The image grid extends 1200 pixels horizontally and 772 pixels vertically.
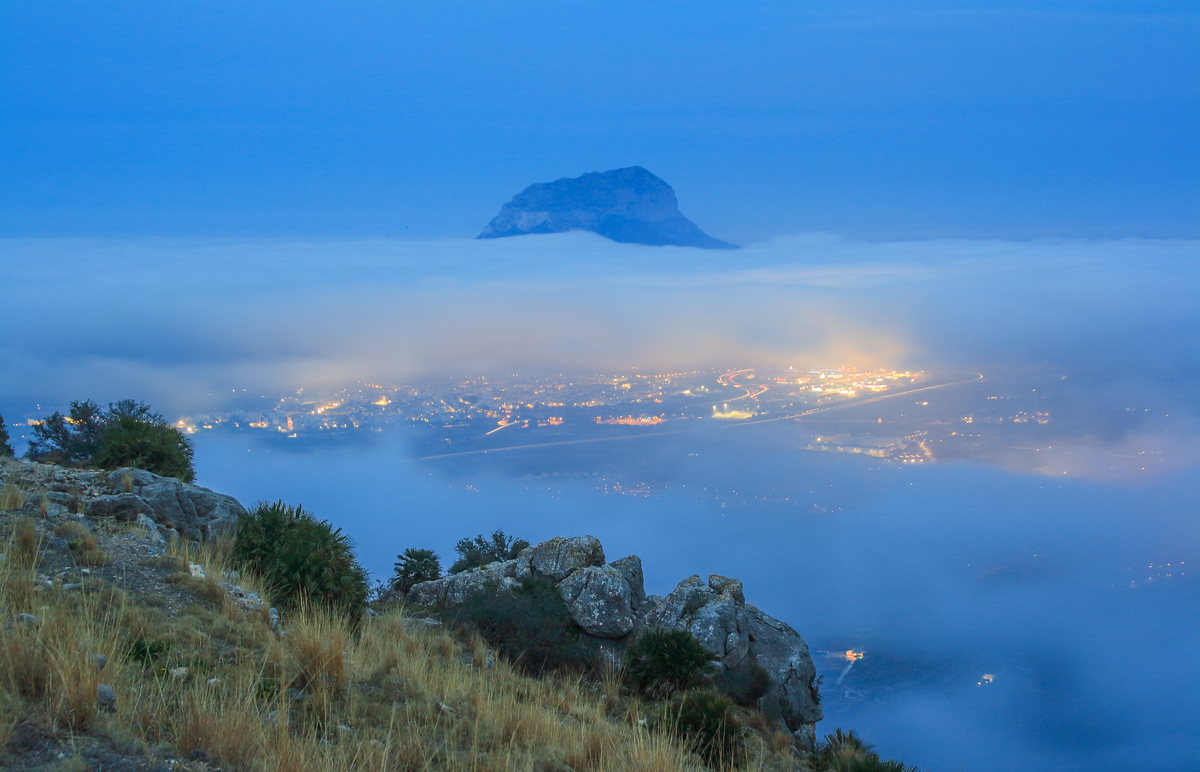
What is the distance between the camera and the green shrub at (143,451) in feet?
50.5

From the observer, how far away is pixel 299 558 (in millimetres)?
10234

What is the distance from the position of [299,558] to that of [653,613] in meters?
9.47

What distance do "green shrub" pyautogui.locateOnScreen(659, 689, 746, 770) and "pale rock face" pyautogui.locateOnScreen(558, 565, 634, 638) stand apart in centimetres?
702

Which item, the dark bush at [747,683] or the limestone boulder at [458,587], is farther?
the limestone boulder at [458,587]

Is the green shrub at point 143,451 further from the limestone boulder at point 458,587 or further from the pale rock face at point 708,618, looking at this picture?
the pale rock face at point 708,618

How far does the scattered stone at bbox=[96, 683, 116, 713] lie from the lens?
427cm

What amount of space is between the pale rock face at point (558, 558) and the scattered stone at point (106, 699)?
12.9 m

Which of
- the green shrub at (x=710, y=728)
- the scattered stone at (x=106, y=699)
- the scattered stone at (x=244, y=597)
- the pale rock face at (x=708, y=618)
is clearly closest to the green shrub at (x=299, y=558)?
the scattered stone at (x=244, y=597)

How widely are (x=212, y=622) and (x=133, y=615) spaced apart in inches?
38.0

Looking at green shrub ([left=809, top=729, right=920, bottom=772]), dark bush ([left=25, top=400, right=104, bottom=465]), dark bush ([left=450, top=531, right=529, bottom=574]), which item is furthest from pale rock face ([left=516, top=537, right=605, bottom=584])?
dark bush ([left=25, top=400, right=104, bottom=465])

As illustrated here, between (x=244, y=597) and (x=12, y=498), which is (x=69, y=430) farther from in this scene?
(x=244, y=597)

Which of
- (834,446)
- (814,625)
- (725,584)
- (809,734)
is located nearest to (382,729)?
(809,734)

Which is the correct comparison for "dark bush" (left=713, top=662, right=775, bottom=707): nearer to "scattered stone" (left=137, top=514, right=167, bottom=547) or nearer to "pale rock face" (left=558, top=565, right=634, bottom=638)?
"pale rock face" (left=558, top=565, right=634, bottom=638)

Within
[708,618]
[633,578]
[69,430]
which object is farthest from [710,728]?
[69,430]
